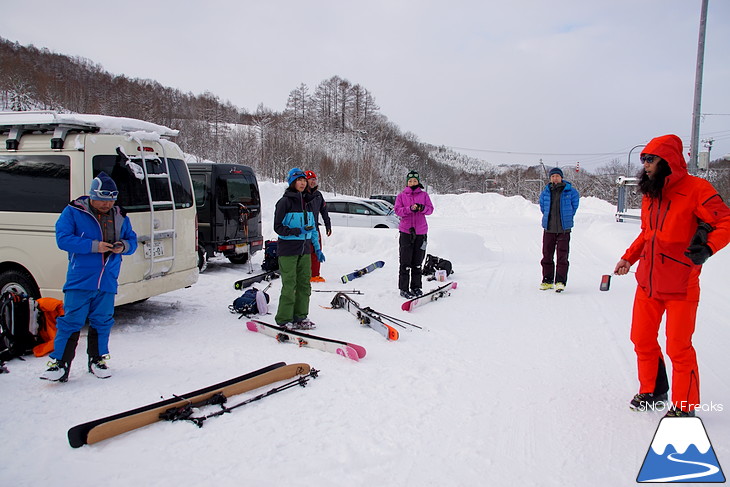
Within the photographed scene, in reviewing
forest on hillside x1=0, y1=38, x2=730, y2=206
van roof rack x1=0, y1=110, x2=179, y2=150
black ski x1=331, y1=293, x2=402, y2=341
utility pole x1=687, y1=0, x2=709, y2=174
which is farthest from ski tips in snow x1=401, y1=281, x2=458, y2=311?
forest on hillside x1=0, y1=38, x2=730, y2=206

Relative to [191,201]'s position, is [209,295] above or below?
below

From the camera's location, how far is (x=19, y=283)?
4.95m

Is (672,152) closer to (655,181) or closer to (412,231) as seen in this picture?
(655,181)

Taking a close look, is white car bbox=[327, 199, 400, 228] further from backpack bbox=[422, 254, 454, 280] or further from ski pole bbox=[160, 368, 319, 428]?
ski pole bbox=[160, 368, 319, 428]

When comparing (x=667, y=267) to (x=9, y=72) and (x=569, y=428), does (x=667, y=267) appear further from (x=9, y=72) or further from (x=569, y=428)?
(x=9, y=72)

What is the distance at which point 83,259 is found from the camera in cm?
379

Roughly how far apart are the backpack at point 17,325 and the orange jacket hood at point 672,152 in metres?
5.83

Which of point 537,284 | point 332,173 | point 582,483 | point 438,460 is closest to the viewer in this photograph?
point 582,483

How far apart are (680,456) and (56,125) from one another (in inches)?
252

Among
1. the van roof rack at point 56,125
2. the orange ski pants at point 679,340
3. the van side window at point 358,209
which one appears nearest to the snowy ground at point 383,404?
the orange ski pants at point 679,340

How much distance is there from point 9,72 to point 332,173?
43.6 m

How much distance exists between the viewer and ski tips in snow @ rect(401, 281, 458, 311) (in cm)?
631

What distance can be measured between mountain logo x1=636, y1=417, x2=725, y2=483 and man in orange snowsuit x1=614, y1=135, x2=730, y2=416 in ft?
1.51

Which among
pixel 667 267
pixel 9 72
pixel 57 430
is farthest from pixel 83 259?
pixel 9 72
